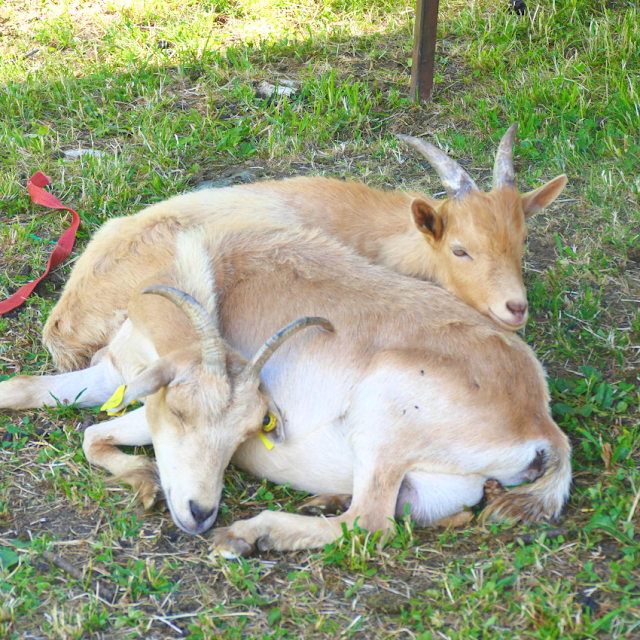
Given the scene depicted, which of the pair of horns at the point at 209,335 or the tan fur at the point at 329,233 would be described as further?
the tan fur at the point at 329,233

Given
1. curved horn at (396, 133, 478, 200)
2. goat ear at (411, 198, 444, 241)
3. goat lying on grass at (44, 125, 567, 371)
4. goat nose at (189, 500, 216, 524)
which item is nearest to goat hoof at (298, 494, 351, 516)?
goat nose at (189, 500, 216, 524)

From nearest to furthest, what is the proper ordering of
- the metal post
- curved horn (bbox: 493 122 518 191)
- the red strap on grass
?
curved horn (bbox: 493 122 518 191) → the red strap on grass → the metal post

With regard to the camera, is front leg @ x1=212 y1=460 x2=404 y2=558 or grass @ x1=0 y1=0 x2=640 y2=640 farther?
front leg @ x1=212 y1=460 x2=404 y2=558

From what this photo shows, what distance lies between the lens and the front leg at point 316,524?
3.19 metres

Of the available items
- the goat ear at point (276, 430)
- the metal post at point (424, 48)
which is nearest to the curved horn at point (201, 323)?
the goat ear at point (276, 430)

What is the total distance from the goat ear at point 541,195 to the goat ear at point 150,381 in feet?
7.94

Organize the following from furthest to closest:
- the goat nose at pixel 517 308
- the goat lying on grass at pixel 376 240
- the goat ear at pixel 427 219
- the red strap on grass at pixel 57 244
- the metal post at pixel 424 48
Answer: the metal post at pixel 424 48 < the red strap on grass at pixel 57 244 < the goat ear at pixel 427 219 < the goat lying on grass at pixel 376 240 < the goat nose at pixel 517 308

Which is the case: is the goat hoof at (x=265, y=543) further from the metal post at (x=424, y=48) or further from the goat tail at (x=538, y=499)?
the metal post at (x=424, y=48)

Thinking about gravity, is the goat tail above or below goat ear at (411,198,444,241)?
below

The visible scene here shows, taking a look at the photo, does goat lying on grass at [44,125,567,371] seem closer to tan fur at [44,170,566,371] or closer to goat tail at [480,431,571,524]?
tan fur at [44,170,566,371]

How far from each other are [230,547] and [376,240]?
2375mm

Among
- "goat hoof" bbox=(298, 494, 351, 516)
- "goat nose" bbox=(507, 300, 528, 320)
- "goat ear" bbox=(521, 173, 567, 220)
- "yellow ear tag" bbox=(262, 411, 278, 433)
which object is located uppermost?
"goat ear" bbox=(521, 173, 567, 220)

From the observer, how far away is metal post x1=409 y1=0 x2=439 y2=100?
6.53 m

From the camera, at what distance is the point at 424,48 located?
21.8ft
